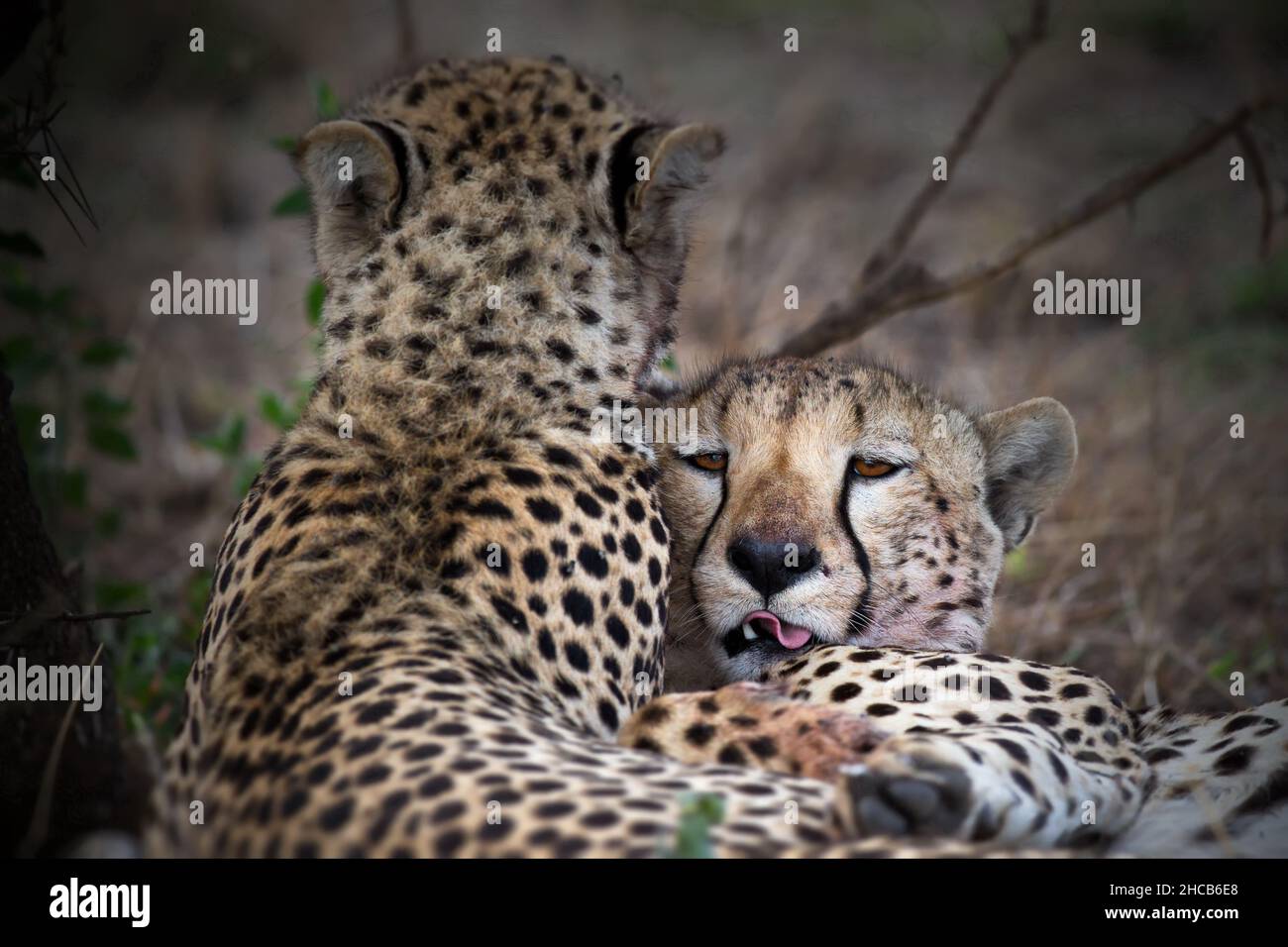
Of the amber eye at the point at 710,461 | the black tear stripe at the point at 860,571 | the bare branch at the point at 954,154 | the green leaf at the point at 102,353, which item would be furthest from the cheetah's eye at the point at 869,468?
the green leaf at the point at 102,353

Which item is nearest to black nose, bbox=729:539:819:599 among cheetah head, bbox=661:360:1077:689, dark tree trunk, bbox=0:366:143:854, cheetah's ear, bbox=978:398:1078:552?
cheetah head, bbox=661:360:1077:689

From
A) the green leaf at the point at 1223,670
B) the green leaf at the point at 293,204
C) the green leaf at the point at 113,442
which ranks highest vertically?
the green leaf at the point at 293,204

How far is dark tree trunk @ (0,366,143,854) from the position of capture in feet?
9.45

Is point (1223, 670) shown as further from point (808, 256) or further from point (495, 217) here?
point (808, 256)

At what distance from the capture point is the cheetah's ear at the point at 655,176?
2.97 metres

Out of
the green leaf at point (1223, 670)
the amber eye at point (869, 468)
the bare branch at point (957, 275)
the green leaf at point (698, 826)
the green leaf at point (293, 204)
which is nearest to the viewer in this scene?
the green leaf at point (698, 826)

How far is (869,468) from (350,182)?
1.31m

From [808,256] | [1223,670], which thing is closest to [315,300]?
[1223,670]

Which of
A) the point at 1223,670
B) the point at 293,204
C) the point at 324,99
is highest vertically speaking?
the point at 324,99

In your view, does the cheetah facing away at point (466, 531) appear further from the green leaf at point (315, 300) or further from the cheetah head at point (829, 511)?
the green leaf at point (315, 300)

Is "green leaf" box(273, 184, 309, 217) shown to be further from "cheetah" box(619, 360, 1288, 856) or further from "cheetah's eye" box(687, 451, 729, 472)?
"cheetah's eye" box(687, 451, 729, 472)

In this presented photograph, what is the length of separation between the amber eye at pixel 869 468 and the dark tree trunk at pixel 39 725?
169cm

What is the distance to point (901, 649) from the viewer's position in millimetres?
3162

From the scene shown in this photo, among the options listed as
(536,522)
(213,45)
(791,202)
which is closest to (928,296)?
(536,522)
